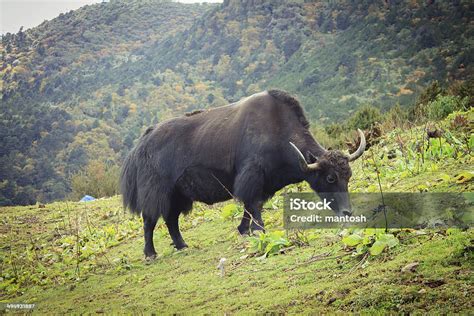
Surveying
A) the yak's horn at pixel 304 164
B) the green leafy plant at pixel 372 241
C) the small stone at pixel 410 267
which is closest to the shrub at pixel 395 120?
Result: the yak's horn at pixel 304 164

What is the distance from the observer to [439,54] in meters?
50.0

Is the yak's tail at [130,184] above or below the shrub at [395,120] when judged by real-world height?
above

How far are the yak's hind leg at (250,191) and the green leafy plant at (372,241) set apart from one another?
11.4ft

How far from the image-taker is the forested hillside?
5166cm

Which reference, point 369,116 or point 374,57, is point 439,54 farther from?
point 369,116

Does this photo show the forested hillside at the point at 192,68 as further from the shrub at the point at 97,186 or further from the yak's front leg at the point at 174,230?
the yak's front leg at the point at 174,230

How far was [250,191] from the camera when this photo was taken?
8.25m

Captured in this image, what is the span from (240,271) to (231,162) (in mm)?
3240

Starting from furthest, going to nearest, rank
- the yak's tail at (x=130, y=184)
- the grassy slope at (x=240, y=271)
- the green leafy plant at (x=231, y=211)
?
the yak's tail at (x=130, y=184) → the green leafy plant at (x=231, y=211) → the grassy slope at (x=240, y=271)

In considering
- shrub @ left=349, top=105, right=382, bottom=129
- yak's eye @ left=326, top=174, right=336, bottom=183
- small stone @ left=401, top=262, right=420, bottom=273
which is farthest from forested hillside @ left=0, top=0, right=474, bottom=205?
small stone @ left=401, top=262, right=420, bottom=273

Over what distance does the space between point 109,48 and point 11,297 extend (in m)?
103

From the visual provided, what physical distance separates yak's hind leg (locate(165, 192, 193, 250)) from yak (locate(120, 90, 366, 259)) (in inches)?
0.7

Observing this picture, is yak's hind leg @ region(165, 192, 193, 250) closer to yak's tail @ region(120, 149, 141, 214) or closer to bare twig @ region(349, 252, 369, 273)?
yak's tail @ region(120, 149, 141, 214)

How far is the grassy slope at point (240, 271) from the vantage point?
12.2 ft
